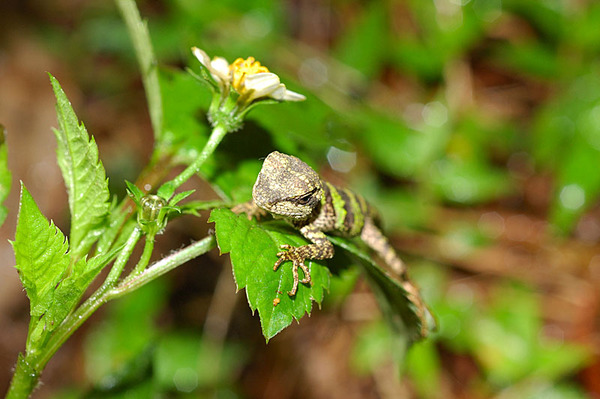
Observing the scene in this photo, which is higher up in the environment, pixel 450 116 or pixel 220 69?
pixel 220 69

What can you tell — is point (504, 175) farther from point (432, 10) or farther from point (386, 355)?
point (386, 355)

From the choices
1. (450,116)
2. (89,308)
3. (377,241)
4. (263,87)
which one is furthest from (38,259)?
(450,116)

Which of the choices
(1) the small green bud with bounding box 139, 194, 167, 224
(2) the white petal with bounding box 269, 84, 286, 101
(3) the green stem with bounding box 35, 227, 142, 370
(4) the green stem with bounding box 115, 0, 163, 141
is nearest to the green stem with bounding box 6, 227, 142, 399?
(3) the green stem with bounding box 35, 227, 142, 370

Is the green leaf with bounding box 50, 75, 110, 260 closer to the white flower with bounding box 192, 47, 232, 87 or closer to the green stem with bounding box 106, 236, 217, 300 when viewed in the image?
the green stem with bounding box 106, 236, 217, 300

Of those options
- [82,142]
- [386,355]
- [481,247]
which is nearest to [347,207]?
[82,142]

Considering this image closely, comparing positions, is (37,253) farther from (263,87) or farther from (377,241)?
(377,241)

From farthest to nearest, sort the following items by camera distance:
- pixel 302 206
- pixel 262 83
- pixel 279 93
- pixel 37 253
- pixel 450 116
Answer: pixel 450 116 → pixel 302 206 → pixel 279 93 → pixel 262 83 → pixel 37 253
